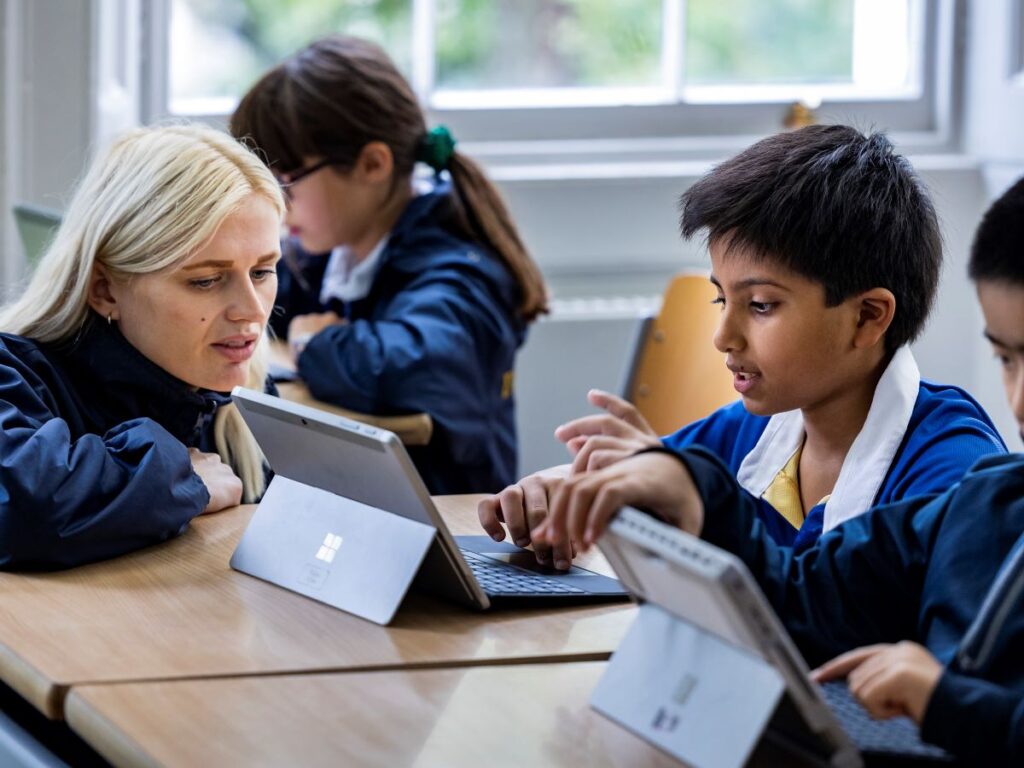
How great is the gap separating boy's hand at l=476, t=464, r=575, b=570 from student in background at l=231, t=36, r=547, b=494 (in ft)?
3.19

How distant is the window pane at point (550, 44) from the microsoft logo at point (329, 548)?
225 cm

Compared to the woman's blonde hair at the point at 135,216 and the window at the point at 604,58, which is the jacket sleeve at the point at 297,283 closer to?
the window at the point at 604,58

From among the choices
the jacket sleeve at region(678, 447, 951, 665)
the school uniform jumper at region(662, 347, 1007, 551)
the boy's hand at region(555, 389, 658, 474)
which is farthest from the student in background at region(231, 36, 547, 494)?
the jacket sleeve at region(678, 447, 951, 665)

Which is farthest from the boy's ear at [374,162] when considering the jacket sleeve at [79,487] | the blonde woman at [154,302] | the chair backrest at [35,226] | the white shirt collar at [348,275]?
the jacket sleeve at [79,487]

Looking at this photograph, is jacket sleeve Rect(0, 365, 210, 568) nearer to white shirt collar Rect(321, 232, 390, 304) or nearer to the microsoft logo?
the microsoft logo

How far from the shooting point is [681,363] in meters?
2.40

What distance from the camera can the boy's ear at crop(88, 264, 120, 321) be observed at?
165 centimetres

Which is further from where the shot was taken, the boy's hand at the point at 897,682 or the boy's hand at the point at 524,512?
the boy's hand at the point at 524,512

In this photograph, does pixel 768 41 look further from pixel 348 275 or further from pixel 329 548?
pixel 329 548

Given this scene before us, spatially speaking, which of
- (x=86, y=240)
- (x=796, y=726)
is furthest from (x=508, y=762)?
(x=86, y=240)

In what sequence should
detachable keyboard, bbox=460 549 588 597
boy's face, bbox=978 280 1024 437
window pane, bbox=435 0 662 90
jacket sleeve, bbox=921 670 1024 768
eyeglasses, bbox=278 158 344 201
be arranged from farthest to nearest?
window pane, bbox=435 0 662 90 → eyeglasses, bbox=278 158 344 201 → detachable keyboard, bbox=460 549 588 597 → boy's face, bbox=978 280 1024 437 → jacket sleeve, bbox=921 670 1024 768

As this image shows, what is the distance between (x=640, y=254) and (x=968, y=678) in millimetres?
2474

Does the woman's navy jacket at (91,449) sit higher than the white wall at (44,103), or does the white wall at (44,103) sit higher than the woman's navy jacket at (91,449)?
the white wall at (44,103)

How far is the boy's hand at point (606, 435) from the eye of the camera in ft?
3.61
